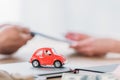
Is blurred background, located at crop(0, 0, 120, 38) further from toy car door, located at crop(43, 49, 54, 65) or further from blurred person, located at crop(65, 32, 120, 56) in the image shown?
toy car door, located at crop(43, 49, 54, 65)

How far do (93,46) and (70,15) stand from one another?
0.89ft

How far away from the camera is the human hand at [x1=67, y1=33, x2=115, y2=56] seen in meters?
0.64

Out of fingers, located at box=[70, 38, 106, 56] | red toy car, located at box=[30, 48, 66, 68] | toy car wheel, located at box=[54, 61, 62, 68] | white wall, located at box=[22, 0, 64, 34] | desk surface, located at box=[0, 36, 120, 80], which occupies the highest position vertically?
white wall, located at box=[22, 0, 64, 34]

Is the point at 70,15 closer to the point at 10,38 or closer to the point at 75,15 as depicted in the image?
the point at 75,15

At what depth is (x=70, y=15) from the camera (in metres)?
0.91

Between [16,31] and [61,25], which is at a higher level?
[61,25]

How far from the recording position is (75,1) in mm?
912

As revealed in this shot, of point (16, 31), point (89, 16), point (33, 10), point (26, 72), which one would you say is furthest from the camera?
point (89, 16)

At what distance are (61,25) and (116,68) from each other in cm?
42

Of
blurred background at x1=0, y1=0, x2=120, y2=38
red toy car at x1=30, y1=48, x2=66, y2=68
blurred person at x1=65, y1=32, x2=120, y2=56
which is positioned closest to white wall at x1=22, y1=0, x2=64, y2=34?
blurred background at x1=0, y1=0, x2=120, y2=38

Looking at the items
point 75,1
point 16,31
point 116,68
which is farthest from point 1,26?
point 75,1

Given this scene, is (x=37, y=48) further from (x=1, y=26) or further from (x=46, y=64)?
(x=1, y=26)

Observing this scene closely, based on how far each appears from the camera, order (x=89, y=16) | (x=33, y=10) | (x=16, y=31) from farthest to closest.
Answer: (x=89, y=16) → (x=33, y=10) → (x=16, y=31)

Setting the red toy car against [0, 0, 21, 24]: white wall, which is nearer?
the red toy car
